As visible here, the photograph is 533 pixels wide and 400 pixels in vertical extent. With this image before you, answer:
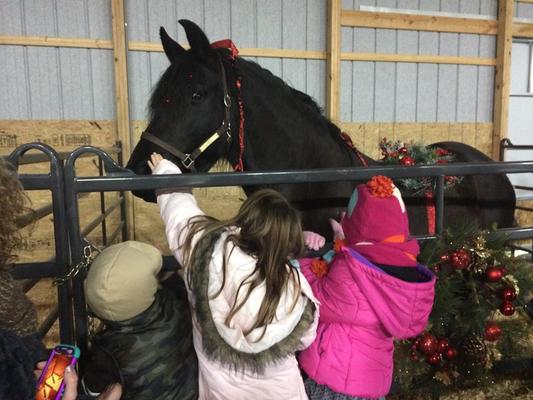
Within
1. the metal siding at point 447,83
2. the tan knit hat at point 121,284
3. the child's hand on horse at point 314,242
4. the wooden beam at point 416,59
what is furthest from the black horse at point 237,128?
the metal siding at point 447,83

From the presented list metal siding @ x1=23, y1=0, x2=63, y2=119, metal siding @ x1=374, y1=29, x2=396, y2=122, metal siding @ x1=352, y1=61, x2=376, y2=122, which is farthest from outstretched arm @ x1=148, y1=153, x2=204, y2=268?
metal siding @ x1=374, y1=29, x2=396, y2=122

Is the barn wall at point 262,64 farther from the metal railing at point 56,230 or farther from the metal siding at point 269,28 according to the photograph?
the metal railing at point 56,230

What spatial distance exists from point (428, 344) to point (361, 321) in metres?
0.53

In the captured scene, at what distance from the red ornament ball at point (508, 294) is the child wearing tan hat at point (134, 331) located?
1.21 metres

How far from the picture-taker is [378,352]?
1252mm

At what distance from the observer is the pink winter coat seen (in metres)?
1.15

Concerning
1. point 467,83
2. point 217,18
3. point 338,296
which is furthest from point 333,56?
point 338,296

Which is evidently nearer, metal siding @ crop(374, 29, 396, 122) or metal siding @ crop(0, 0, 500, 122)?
metal siding @ crop(0, 0, 500, 122)

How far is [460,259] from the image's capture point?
5.25 feet

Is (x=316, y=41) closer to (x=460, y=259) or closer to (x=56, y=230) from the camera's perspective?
(x=460, y=259)

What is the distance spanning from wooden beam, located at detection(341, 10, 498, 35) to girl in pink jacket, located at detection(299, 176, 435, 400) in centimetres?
450

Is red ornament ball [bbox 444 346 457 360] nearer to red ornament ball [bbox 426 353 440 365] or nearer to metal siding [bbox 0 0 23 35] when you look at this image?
red ornament ball [bbox 426 353 440 365]

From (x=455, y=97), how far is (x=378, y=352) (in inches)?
208

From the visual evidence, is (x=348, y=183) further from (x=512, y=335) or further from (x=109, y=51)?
(x=109, y=51)
